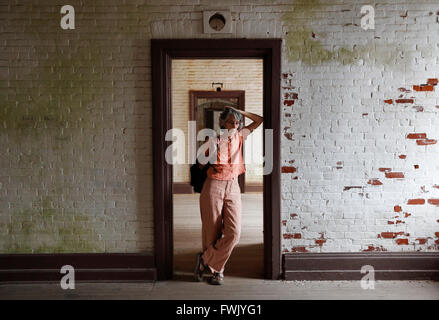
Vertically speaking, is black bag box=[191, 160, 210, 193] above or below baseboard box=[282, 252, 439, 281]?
above

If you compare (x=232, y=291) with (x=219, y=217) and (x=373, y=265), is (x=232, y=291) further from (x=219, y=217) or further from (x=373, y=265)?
(x=373, y=265)

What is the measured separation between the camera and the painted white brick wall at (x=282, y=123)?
3.10 metres

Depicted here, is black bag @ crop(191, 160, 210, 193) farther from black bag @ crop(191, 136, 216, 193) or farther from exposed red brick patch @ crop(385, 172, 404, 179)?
exposed red brick patch @ crop(385, 172, 404, 179)

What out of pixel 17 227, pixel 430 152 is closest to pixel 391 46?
pixel 430 152

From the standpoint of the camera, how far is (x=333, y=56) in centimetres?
313

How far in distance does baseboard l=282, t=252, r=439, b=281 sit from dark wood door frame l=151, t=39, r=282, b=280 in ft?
1.13

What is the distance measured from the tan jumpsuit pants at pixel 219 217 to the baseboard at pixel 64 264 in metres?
0.73

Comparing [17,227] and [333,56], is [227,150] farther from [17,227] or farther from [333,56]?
[17,227]

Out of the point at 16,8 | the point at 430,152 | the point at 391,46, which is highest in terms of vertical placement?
the point at 16,8

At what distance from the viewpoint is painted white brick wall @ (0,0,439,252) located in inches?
122

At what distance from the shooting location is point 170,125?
127 inches

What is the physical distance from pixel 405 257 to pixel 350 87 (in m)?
1.82

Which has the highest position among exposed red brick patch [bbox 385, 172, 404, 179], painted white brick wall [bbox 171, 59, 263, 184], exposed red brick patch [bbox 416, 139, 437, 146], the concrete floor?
painted white brick wall [bbox 171, 59, 263, 184]

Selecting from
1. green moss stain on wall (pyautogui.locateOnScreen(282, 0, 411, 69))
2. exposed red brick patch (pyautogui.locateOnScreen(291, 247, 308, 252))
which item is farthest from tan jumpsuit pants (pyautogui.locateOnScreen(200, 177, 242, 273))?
green moss stain on wall (pyautogui.locateOnScreen(282, 0, 411, 69))
